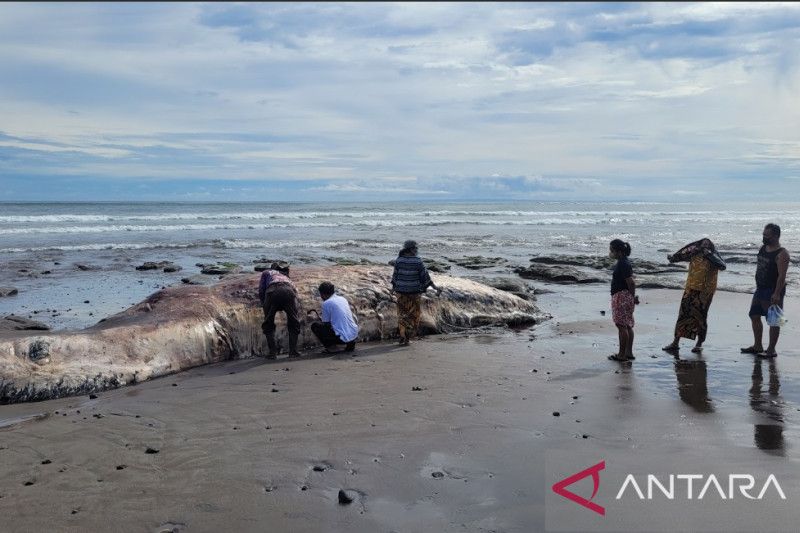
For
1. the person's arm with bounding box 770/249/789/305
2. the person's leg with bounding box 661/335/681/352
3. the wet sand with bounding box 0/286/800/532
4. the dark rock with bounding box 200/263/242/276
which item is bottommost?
the wet sand with bounding box 0/286/800/532

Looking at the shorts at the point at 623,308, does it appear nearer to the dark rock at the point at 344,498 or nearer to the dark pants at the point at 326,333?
the dark pants at the point at 326,333

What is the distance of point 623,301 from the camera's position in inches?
349

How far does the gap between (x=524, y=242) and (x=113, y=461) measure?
93.2ft

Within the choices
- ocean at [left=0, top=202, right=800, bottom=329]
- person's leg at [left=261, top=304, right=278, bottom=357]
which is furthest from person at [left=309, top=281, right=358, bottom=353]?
ocean at [left=0, top=202, right=800, bottom=329]

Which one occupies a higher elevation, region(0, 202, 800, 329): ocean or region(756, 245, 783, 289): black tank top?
region(756, 245, 783, 289): black tank top

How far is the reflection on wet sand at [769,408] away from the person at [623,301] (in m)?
1.49

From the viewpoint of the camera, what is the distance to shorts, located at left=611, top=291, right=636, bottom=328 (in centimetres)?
869

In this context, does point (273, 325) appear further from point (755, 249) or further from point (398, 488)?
point (755, 249)

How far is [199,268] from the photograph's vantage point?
797 inches

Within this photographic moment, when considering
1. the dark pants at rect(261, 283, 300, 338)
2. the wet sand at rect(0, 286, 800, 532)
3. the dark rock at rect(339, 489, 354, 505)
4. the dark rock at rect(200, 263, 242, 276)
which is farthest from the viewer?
the dark rock at rect(200, 263, 242, 276)

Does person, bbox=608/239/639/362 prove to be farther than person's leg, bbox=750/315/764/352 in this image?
No

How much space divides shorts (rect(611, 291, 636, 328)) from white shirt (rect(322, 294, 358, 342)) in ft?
11.9

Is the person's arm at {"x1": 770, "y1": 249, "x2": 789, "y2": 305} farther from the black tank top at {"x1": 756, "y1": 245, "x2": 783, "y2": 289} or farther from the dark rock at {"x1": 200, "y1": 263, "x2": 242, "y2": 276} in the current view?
the dark rock at {"x1": 200, "y1": 263, "x2": 242, "y2": 276}

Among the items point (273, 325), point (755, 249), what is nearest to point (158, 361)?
point (273, 325)
